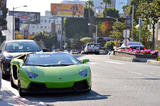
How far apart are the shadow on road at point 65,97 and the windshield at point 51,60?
3.44ft

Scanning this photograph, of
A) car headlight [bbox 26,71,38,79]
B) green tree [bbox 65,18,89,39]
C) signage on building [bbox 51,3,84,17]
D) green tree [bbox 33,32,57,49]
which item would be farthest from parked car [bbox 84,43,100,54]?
green tree [bbox 33,32,57,49]

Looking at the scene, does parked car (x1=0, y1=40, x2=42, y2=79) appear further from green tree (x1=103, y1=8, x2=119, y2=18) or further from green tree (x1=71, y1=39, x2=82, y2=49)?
green tree (x1=103, y1=8, x2=119, y2=18)

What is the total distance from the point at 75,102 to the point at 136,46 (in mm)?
35481

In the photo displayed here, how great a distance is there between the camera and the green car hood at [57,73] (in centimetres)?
1119

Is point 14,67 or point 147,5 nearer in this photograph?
point 14,67

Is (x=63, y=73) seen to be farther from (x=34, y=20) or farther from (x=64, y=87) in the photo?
(x=34, y=20)

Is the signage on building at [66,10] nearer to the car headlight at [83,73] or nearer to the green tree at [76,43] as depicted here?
the green tree at [76,43]

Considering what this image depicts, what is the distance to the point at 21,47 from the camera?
17891 mm

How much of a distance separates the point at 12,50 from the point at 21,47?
454 mm

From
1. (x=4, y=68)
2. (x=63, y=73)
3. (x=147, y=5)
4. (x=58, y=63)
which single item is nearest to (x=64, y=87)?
(x=63, y=73)

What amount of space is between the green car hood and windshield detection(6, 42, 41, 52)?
6.09m

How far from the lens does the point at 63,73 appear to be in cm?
1140

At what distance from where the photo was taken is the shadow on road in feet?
35.3

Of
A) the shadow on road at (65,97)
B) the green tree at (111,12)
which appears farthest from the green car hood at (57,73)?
the green tree at (111,12)
